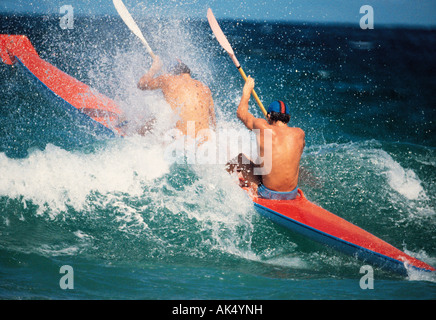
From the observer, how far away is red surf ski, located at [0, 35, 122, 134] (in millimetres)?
6582

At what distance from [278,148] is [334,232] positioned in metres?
1.07

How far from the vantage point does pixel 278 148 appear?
4016 millimetres

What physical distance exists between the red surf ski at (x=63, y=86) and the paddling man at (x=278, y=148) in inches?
115

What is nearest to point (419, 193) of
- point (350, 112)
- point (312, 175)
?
point (312, 175)

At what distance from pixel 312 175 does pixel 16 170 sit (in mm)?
4036

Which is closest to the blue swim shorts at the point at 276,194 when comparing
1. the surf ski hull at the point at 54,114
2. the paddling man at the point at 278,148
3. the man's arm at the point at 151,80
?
the paddling man at the point at 278,148

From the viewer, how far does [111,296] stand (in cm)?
296

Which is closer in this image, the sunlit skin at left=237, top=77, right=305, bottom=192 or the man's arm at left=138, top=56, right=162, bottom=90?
the sunlit skin at left=237, top=77, right=305, bottom=192

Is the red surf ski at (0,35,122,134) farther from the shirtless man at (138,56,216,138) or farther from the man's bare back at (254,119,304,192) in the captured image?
the man's bare back at (254,119,304,192)

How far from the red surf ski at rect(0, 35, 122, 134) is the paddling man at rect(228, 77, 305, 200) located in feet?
9.61

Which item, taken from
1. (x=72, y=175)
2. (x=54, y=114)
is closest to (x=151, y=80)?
(x=72, y=175)

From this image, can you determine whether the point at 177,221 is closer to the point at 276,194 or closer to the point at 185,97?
the point at 276,194

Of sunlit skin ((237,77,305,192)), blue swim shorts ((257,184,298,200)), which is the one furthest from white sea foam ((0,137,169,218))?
sunlit skin ((237,77,305,192))

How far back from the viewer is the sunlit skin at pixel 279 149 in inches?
158
